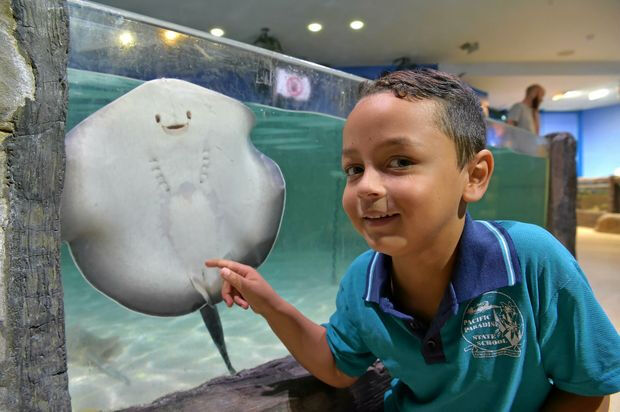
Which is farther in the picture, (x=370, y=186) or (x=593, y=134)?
(x=593, y=134)

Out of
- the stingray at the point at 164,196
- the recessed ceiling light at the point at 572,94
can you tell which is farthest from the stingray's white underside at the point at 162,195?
the recessed ceiling light at the point at 572,94

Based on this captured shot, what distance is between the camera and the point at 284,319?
104 centimetres

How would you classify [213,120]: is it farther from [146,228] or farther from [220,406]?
[220,406]

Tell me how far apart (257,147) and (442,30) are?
22.9ft

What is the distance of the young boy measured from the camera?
73 cm

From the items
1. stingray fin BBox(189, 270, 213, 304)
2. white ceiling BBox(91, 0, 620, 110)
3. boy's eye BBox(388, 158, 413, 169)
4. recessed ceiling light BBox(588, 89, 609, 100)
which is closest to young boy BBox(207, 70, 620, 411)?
boy's eye BBox(388, 158, 413, 169)

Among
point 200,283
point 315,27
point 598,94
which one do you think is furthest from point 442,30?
point 598,94

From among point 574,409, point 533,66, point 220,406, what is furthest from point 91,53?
point 533,66

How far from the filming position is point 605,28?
305 inches

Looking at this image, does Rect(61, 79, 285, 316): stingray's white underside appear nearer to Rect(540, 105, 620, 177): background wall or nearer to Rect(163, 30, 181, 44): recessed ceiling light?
Rect(163, 30, 181, 44): recessed ceiling light

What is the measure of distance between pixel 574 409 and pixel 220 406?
0.77m

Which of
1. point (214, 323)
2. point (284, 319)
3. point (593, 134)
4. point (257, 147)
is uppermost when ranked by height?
point (593, 134)

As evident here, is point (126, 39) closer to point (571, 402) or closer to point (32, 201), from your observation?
point (32, 201)

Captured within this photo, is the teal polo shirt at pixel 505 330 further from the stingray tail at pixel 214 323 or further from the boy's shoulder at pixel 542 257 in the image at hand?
the stingray tail at pixel 214 323
